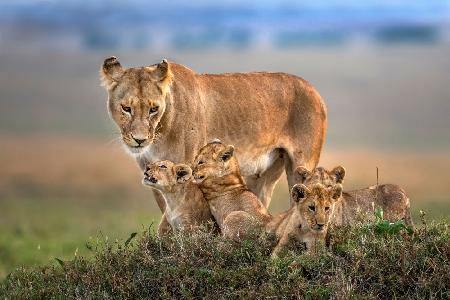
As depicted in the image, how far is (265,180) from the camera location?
46.2ft

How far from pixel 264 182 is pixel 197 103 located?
6.67ft

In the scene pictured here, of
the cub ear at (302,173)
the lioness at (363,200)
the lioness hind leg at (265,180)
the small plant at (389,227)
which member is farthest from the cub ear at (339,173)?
the lioness hind leg at (265,180)

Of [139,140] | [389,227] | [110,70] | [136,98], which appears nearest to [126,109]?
[136,98]

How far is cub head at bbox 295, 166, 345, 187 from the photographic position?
10.5 m

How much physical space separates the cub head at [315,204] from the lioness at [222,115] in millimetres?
2088

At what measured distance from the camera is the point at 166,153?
463 inches

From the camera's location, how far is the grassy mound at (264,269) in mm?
9773

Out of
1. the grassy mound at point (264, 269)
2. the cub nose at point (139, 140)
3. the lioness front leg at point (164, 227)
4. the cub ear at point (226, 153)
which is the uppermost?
the cub nose at point (139, 140)

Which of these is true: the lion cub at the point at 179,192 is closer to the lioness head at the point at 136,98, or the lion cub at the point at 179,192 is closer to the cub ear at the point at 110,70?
the lioness head at the point at 136,98

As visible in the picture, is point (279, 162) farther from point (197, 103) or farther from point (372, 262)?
point (372, 262)

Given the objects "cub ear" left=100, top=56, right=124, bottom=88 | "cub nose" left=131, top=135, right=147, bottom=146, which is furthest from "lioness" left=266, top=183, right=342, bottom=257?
"cub ear" left=100, top=56, right=124, bottom=88

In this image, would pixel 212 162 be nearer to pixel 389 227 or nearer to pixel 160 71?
pixel 160 71

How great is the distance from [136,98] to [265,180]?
10.4 ft

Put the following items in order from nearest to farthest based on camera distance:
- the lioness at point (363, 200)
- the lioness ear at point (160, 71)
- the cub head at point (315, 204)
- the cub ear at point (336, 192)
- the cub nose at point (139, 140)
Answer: the cub head at point (315, 204), the cub ear at point (336, 192), the lioness at point (363, 200), the cub nose at point (139, 140), the lioness ear at point (160, 71)
